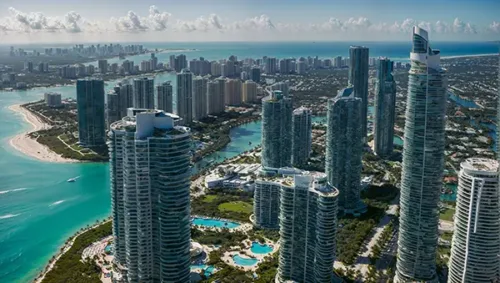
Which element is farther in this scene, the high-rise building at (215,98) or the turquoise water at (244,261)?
the high-rise building at (215,98)

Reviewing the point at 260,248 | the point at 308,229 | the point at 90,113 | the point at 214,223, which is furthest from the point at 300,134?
the point at 90,113

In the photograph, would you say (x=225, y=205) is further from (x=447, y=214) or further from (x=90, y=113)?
(x=90, y=113)

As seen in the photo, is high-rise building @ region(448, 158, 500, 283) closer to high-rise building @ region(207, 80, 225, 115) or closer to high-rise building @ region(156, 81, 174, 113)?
high-rise building @ region(156, 81, 174, 113)

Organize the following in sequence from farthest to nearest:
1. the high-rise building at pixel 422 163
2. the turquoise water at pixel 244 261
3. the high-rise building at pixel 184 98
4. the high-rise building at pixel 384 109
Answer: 1. the high-rise building at pixel 184 98
2. the high-rise building at pixel 384 109
3. the turquoise water at pixel 244 261
4. the high-rise building at pixel 422 163

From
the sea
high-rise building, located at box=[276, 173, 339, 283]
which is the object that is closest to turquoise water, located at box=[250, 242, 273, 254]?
high-rise building, located at box=[276, 173, 339, 283]

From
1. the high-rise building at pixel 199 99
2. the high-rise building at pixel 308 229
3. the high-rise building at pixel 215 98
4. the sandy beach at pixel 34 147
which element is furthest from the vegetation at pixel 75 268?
the high-rise building at pixel 215 98

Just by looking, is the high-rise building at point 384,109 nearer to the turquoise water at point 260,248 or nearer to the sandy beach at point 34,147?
the turquoise water at point 260,248
